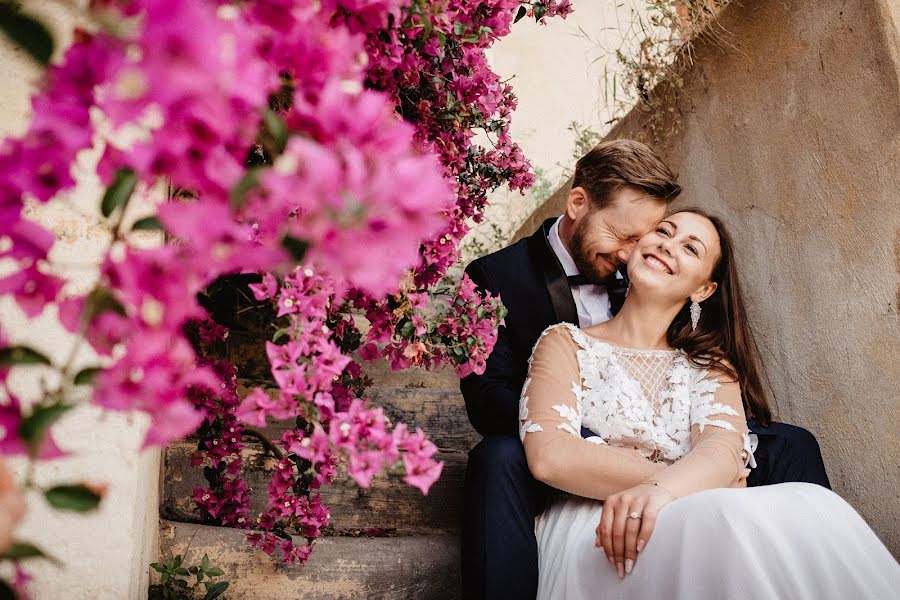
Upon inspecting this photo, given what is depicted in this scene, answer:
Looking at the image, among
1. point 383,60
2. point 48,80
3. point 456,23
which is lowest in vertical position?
point 48,80

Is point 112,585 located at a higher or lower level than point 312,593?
higher

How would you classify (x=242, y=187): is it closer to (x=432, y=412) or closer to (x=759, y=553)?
(x=759, y=553)

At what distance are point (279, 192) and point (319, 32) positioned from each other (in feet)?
0.67

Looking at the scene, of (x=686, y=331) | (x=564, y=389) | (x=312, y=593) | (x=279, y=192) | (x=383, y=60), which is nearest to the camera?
(x=279, y=192)

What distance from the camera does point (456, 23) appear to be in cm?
151

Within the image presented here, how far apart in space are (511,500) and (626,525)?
1.25ft

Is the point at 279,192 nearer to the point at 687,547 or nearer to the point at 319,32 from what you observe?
the point at 319,32

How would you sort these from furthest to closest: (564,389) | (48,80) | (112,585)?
(564,389), (112,585), (48,80)

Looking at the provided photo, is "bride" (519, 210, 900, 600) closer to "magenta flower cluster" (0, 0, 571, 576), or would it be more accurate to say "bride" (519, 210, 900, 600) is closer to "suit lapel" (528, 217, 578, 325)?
"suit lapel" (528, 217, 578, 325)

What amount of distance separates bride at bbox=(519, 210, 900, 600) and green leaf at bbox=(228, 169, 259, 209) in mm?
1370

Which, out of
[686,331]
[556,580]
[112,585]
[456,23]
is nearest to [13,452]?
[112,585]

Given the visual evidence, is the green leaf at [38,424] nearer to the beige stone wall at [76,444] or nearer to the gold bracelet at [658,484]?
the beige stone wall at [76,444]

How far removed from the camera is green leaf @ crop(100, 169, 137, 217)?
1.82 feet

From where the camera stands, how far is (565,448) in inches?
75.0
